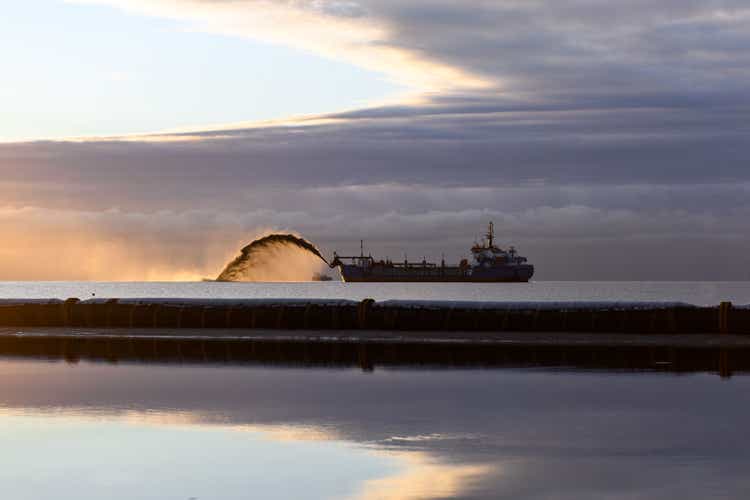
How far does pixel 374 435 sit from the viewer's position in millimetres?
20547

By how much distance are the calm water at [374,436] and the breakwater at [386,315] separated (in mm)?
16107

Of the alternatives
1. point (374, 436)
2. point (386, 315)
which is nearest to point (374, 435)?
point (374, 436)

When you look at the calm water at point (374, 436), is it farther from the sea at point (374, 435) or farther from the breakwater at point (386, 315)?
the breakwater at point (386, 315)

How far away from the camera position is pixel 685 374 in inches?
1230

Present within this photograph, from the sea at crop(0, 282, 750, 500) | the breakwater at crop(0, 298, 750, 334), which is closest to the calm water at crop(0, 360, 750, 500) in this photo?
the sea at crop(0, 282, 750, 500)

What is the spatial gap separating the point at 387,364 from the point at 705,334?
16.6 m

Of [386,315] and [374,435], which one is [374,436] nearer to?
[374,435]

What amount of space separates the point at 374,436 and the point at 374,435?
13cm

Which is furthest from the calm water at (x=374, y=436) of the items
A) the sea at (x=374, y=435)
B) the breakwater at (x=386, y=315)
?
the breakwater at (x=386, y=315)

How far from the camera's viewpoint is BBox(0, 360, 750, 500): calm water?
52.2 ft

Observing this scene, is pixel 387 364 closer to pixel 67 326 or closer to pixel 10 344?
pixel 10 344

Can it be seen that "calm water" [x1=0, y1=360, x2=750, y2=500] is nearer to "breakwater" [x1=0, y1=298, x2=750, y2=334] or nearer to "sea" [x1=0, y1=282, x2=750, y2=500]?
"sea" [x1=0, y1=282, x2=750, y2=500]

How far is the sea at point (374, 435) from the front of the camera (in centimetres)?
1591

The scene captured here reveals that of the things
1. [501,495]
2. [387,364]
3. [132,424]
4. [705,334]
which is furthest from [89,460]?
[705,334]
